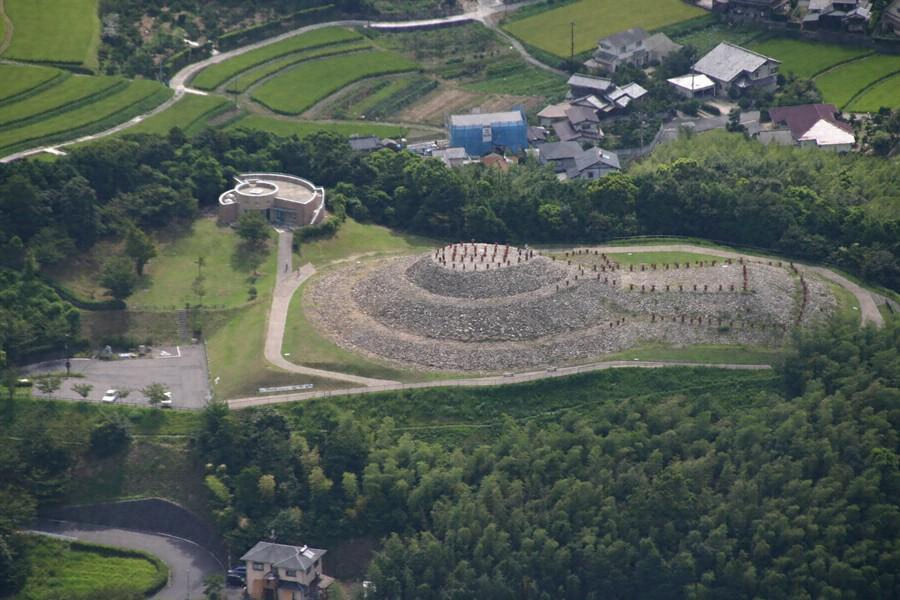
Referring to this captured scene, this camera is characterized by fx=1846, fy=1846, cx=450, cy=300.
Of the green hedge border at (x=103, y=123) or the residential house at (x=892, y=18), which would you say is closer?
the green hedge border at (x=103, y=123)

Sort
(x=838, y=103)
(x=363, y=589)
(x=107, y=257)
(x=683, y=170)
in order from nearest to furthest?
(x=363, y=589)
(x=107, y=257)
(x=683, y=170)
(x=838, y=103)

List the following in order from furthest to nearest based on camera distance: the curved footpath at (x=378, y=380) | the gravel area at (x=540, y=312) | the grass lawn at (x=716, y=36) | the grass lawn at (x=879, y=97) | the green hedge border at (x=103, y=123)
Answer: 1. the grass lawn at (x=716, y=36)
2. the grass lawn at (x=879, y=97)
3. the green hedge border at (x=103, y=123)
4. the gravel area at (x=540, y=312)
5. the curved footpath at (x=378, y=380)

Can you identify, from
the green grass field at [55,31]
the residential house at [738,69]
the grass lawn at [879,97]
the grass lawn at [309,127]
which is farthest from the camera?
the residential house at [738,69]

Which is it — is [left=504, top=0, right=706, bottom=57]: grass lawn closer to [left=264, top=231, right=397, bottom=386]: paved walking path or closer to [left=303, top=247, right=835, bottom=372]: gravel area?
[left=264, top=231, right=397, bottom=386]: paved walking path

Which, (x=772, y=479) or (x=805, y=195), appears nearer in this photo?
(x=772, y=479)

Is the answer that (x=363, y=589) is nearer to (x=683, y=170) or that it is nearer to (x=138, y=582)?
(x=138, y=582)

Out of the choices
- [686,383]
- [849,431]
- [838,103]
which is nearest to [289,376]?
[686,383]

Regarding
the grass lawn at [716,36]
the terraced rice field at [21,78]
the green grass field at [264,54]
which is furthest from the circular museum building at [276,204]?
the grass lawn at [716,36]

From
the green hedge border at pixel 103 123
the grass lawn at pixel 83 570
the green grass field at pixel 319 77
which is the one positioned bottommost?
the grass lawn at pixel 83 570

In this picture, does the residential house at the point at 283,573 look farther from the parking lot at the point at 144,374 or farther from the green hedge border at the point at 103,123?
the green hedge border at the point at 103,123
